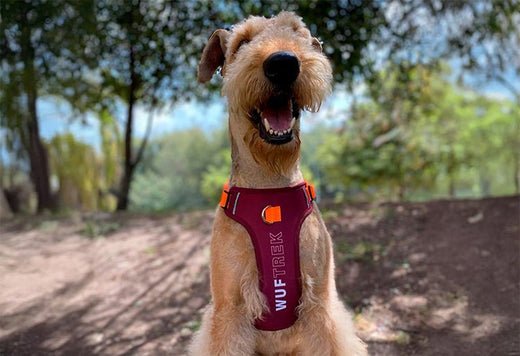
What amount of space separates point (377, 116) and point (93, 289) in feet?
33.2

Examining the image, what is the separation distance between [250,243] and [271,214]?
0.18 metres

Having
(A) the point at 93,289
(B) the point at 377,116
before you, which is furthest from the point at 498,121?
(A) the point at 93,289

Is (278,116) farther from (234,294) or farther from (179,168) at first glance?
(179,168)

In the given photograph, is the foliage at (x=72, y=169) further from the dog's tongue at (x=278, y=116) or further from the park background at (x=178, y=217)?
the dog's tongue at (x=278, y=116)

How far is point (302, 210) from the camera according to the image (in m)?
2.33

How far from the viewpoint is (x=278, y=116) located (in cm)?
210

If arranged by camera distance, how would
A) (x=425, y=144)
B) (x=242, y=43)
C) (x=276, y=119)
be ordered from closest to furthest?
(x=276, y=119) → (x=242, y=43) → (x=425, y=144)

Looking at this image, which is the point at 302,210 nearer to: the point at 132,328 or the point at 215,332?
the point at 215,332

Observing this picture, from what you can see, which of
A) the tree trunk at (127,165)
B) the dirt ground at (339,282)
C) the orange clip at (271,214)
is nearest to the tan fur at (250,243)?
the orange clip at (271,214)

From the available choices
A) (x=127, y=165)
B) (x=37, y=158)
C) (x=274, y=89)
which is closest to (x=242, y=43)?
(x=274, y=89)

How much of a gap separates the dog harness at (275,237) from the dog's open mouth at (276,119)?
0.35 meters

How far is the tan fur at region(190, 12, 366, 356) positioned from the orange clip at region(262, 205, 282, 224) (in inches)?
5.1

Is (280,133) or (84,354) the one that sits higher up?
(280,133)

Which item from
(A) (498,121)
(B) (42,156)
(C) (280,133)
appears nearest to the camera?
(C) (280,133)
